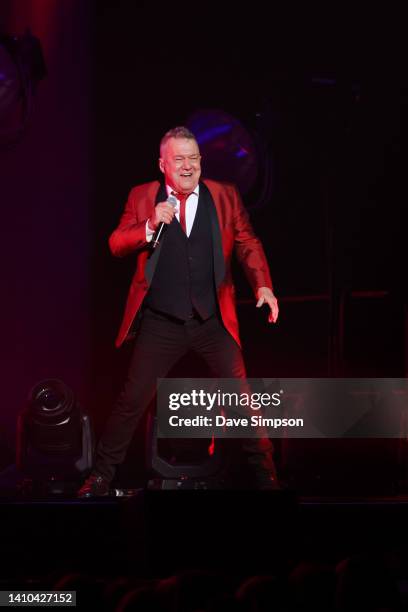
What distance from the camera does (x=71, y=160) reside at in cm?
491

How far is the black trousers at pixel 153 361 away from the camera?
396 cm

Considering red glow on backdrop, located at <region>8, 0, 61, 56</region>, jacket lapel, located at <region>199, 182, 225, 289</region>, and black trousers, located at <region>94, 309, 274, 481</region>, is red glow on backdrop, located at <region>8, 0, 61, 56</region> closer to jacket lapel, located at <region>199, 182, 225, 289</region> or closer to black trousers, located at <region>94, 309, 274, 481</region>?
jacket lapel, located at <region>199, 182, 225, 289</region>

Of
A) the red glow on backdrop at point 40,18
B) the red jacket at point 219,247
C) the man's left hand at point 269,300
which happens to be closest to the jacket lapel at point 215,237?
the red jacket at point 219,247

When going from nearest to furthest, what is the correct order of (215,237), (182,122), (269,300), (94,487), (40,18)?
(94,487), (269,300), (215,237), (40,18), (182,122)

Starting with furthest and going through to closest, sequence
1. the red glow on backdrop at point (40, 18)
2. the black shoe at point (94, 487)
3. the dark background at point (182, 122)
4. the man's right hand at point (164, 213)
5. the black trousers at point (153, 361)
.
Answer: the dark background at point (182, 122) < the red glow on backdrop at point (40, 18) < the black trousers at point (153, 361) < the black shoe at point (94, 487) < the man's right hand at point (164, 213)

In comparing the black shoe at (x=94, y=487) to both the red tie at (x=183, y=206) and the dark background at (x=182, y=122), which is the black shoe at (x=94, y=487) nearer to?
the dark background at (x=182, y=122)

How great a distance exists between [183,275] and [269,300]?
1.46 ft

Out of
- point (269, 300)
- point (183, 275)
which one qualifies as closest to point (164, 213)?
point (183, 275)

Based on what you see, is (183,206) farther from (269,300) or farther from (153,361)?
(153,361)

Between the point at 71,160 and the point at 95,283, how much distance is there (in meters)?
0.75

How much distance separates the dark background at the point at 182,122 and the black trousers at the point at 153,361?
926mm

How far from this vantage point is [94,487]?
12.5 feet

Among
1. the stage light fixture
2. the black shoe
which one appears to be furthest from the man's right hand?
the black shoe

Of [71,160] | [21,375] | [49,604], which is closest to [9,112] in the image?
[71,160]
